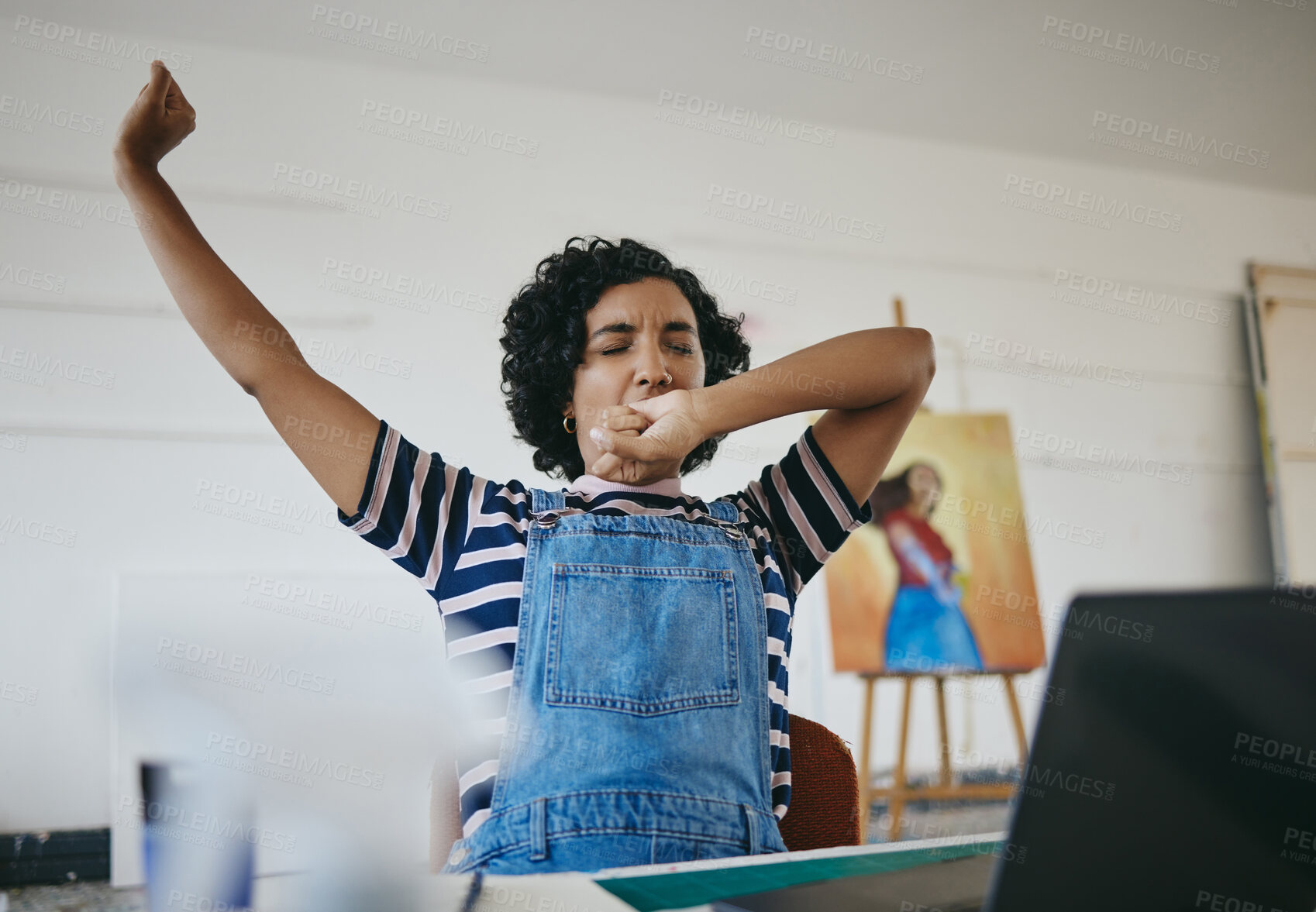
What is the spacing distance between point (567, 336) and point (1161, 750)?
1.04 m

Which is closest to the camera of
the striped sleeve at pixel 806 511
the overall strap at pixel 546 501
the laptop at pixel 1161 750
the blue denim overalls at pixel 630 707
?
the laptop at pixel 1161 750

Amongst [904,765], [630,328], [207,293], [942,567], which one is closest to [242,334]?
[207,293]

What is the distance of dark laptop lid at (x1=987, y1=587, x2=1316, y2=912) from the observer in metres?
0.44

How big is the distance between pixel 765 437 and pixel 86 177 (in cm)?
243

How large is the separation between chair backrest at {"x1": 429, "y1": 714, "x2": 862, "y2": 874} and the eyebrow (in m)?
0.53

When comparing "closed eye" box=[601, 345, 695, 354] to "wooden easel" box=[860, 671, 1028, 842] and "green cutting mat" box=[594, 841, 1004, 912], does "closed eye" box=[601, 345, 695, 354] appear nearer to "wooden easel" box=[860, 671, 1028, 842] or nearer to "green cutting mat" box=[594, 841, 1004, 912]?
"green cutting mat" box=[594, 841, 1004, 912]

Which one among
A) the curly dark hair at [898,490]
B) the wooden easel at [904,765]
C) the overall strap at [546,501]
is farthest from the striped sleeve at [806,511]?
the curly dark hair at [898,490]

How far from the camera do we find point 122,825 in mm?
2762

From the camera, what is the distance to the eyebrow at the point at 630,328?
4.29ft

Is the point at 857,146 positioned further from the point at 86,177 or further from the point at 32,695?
the point at 32,695

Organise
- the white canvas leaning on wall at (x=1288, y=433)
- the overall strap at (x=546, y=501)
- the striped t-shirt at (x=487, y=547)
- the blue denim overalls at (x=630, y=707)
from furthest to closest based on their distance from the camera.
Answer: the white canvas leaning on wall at (x=1288, y=433)
the overall strap at (x=546, y=501)
the striped t-shirt at (x=487, y=547)
the blue denim overalls at (x=630, y=707)

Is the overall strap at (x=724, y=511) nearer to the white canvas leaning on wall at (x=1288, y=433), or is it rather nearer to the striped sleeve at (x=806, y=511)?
the striped sleeve at (x=806, y=511)

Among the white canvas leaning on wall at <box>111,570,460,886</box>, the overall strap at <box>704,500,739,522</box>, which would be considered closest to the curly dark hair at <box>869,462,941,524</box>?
the white canvas leaning on wall at <box>111,570,460,886</box>

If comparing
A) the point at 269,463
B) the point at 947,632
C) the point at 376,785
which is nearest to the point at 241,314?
the point at 376,785
